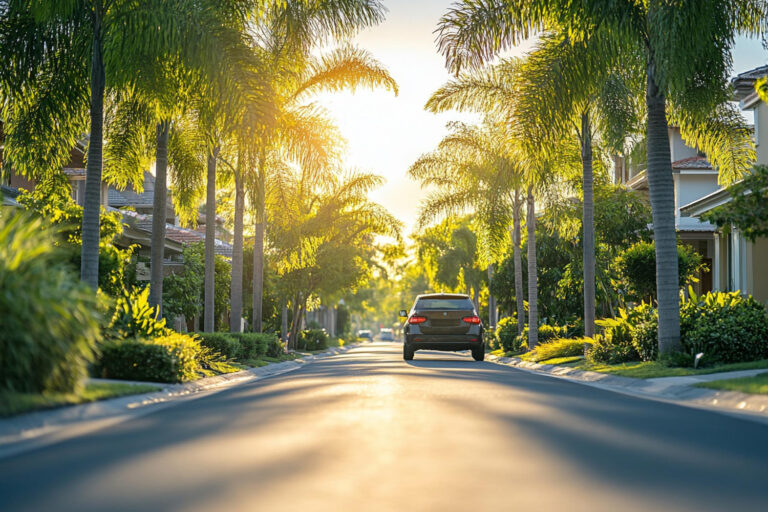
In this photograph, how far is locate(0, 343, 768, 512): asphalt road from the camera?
535 cm

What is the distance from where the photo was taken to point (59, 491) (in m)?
5.60

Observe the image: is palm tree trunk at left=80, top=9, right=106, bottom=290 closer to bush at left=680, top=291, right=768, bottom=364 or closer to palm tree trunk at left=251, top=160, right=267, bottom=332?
palm tree trunk at left=251, top=160, right=267, bottom=332

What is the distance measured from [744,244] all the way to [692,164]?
46.0ft

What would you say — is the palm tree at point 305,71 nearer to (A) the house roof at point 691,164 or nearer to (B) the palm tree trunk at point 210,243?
(B) the palm tree trunk at point 210,243

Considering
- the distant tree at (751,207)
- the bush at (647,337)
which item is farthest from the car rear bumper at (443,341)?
the distant tree at (751,207)

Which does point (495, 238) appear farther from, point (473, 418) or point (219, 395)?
point (473, 418)

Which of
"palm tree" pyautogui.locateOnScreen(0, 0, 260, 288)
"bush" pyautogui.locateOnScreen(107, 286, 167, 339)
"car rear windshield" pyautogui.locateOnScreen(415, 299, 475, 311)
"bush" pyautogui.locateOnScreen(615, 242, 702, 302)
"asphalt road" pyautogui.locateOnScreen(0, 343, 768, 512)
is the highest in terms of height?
"palm tree" pyautogui.locateOnScreen(0, 0, 260, 288)

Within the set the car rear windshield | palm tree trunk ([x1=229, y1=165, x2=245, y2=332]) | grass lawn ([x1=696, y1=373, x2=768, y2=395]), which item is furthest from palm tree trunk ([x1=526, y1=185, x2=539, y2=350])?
grass lawn ([x1=696, y1=373, x2=768, y2=395])

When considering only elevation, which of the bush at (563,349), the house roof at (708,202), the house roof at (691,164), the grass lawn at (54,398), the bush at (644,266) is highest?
the house roof at (691,164)

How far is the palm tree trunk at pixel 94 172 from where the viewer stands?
1597 centimetres

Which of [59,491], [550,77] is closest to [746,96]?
[550,77]

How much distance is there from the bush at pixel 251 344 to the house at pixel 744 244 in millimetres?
11634

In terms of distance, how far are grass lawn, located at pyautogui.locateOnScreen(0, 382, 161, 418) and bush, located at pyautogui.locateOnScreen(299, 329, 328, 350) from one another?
3189 cm

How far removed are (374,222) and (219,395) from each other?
25.3 m
